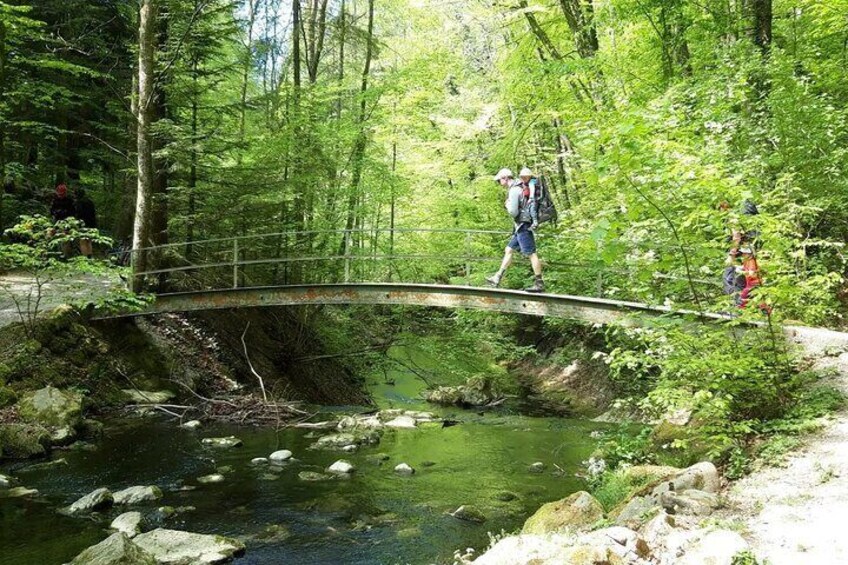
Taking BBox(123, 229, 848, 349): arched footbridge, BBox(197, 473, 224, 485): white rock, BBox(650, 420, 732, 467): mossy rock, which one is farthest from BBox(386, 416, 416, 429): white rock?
BBox(650, 420, 732, 467): mossy rock

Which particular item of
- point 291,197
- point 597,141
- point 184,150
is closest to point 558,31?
point 291,197

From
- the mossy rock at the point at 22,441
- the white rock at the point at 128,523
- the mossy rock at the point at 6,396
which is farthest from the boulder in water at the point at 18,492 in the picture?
the mossy rock at the point at 6,396

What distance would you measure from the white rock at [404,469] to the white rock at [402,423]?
2.73 meters

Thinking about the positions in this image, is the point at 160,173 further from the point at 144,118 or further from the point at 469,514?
the point at 469,514

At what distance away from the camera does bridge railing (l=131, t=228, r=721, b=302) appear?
37.7 feet

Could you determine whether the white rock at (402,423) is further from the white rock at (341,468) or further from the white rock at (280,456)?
the white rock at (341,468)

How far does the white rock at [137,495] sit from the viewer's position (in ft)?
22.9

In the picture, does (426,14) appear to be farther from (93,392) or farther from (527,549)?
(527,549)

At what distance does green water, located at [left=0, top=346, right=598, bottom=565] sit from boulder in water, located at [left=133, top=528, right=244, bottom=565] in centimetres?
28

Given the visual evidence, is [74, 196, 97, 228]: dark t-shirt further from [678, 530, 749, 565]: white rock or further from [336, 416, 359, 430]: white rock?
[678, 530, 749, 565]: white rock

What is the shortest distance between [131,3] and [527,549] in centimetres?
1823

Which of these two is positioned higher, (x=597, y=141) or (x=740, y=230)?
(x=597, y=141)

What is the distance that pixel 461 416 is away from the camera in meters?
13.3

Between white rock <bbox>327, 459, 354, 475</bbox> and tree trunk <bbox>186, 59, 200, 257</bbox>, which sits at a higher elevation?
tree trunk <bbox>186, 59, 200, 257</bbox>
